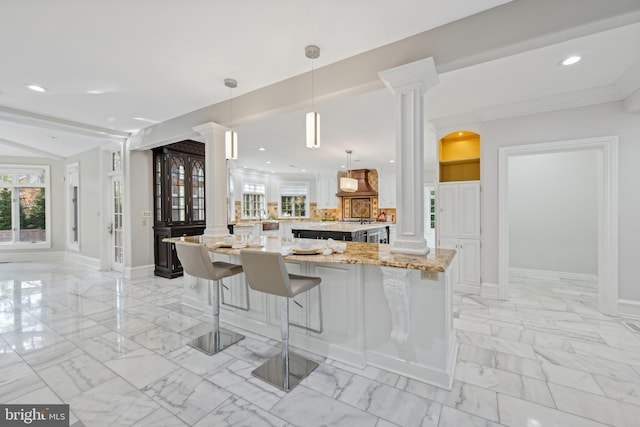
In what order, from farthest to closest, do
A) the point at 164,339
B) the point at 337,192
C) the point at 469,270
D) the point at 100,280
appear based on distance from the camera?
1. the point at 337,192
2. the point at 100,280
3. the point at 469,270
4. the point at 164,339

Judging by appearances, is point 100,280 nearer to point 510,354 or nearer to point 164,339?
point 164,339

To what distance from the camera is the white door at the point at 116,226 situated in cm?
560

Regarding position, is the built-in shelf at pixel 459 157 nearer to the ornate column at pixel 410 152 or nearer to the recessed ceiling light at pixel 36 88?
the ornate column at pixel 410 152

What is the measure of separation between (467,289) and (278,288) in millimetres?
3336

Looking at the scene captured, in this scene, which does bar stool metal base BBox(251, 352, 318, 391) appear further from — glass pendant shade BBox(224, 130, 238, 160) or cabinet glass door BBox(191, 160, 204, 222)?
cabinet glass door BBox(191, 160, 204, 222)

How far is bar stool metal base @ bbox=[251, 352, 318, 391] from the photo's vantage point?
200 centimetres

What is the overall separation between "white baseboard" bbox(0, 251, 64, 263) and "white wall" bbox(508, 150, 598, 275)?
1080cm

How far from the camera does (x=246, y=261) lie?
2.01 m

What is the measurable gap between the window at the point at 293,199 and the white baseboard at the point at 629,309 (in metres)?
7.95

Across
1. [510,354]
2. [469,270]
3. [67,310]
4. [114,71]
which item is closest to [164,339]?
[67,310]

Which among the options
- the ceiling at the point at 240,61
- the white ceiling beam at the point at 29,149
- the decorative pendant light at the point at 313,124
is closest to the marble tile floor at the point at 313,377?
the decorative pendant light at the point at 313,124

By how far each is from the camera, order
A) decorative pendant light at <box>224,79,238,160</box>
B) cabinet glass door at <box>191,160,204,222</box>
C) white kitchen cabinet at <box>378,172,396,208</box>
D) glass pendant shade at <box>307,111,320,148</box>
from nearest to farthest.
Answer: glass pendant shade at <box>307,111,320,148</box>
decorative pendant light at <box>224,79,238,160</box>
cabinet glass door at <box>191,160,204,222</box>
white kitchen cabinet at <box>378,172,396,208</box>

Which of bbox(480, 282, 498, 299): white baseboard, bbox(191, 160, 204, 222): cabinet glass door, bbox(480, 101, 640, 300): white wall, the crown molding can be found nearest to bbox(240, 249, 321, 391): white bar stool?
bbox(480, 282, 498, 299): white baseboard

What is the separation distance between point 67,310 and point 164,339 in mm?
1897
